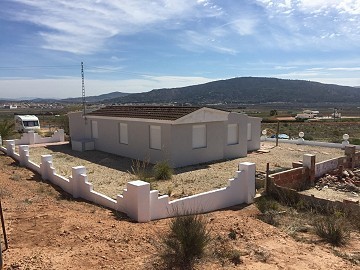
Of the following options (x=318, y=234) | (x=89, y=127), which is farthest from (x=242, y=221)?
(x=89, y=127)

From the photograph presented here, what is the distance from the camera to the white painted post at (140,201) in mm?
7934

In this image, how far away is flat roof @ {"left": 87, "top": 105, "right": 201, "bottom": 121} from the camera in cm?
1631

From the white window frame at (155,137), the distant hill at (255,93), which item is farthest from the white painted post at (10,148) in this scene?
the distant hill at (255,93)

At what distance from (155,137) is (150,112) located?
76.1 inches

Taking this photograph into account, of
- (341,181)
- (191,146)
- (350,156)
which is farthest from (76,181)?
(350,156)

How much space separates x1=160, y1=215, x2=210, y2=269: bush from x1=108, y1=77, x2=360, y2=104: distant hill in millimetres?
166414

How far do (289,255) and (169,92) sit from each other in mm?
183487

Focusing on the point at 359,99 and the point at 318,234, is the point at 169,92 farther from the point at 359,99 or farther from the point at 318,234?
the point at 318,234

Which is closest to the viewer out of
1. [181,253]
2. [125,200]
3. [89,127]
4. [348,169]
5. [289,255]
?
[181,253]

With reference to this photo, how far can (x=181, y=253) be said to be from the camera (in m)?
5.65

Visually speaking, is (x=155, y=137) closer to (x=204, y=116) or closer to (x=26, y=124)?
(x=204, y=116)

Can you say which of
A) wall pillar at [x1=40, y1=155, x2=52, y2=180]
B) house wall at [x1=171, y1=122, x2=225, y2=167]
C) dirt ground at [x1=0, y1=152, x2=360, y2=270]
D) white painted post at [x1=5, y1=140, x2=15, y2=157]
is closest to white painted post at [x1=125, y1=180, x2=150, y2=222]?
dirt ground at [x1=0, y1=152, x2=360, y2=270]

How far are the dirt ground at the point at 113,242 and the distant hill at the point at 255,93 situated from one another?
539 ft

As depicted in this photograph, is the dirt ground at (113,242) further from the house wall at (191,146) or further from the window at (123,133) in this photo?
the window at (123,133)
